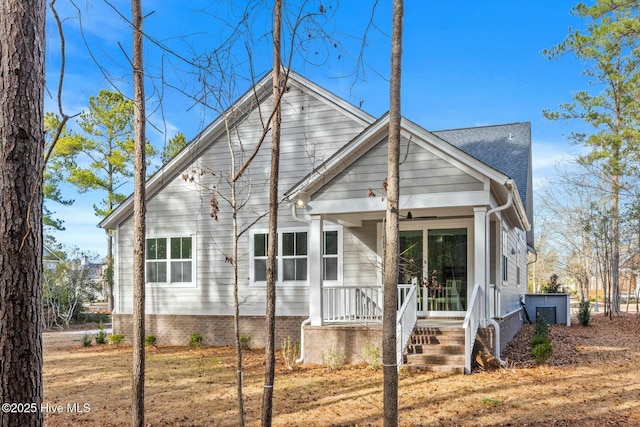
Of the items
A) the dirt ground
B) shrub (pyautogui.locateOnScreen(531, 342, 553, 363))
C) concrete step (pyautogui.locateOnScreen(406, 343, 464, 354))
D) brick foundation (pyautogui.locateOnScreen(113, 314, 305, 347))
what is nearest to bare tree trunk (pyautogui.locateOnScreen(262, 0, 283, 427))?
the dirt ground

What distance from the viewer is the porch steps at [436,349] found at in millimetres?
9320

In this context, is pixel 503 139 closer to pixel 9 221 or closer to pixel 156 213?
pixel 156 213

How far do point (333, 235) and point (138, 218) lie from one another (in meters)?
7.15

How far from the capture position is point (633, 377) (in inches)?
347

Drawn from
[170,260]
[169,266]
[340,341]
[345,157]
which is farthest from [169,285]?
[345,157]

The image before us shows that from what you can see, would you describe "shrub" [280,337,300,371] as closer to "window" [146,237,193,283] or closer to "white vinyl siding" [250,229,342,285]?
"white vinyl siding" [250,229,342,285]

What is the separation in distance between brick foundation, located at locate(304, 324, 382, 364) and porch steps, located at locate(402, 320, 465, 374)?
0.71m

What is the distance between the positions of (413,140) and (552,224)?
80.7 feet

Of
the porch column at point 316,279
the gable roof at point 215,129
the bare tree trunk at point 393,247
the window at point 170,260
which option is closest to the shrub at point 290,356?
the porch column at point 316,279

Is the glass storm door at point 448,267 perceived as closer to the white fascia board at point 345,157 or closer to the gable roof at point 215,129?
the white fascia board at point 345,157

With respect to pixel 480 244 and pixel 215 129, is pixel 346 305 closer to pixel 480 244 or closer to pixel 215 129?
pixel 480 244

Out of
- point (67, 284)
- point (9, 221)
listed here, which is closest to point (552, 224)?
point (67, 284)

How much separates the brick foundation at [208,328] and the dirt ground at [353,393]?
148 centimetres

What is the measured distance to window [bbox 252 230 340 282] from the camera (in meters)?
13.1
